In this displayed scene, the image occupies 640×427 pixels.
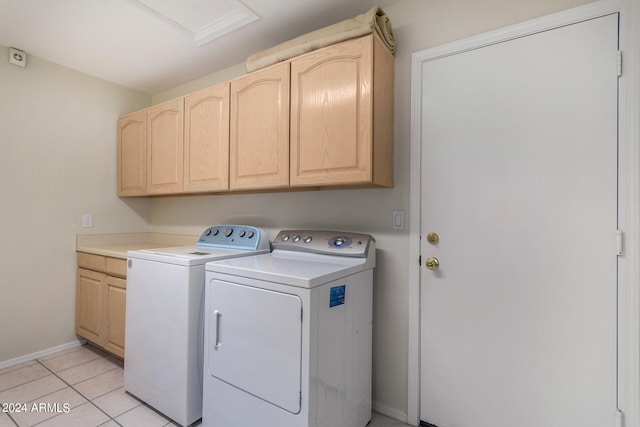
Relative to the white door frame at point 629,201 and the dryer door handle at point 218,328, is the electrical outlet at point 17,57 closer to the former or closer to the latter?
the dryer door handle at point 218,328

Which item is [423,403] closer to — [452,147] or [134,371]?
[452,147]

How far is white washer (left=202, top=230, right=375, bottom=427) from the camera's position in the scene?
1.28 m

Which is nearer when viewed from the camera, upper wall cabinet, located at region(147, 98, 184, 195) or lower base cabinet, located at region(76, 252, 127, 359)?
lower base cabinet, located at region(76, 252, 127, 359)

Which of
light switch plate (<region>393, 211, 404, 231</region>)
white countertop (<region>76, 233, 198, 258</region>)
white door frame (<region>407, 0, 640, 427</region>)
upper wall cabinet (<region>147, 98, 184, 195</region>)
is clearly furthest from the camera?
white countertop (<region>76, 233, 198, 258</region>)

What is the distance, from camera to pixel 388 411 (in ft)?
5.84

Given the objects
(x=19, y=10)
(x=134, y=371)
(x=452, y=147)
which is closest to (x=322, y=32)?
(x=452, y=147)

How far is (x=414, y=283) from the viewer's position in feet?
5.65

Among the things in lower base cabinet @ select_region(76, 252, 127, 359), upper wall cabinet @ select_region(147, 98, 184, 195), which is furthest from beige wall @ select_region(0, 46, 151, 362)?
upper wall cabinet @ select_region(147, 98, 184, 195)

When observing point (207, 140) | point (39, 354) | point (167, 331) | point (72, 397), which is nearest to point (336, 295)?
point (167, 331)

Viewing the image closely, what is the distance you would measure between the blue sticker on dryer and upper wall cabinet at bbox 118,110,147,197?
2229 mm

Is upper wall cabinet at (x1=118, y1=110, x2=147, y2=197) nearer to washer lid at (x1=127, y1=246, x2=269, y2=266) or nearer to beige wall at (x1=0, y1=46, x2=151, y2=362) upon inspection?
beige wall at (x1=0, y1=46, x2=151, y2=362)

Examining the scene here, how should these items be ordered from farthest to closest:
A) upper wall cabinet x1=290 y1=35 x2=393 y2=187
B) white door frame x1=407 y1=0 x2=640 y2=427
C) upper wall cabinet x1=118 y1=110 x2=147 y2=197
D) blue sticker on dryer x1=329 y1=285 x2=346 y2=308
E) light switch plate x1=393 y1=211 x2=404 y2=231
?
1. upper wall cabinet x1=118 y1=110 x2=147 y2=197
2. light switch plate x1=393 y1=211 x2=404 y2=231
3. upper wall cabinet x1=290 y1=35 x2=393 y2=187
4. blue sticker on dryer x1=329 y1=285 x2=346 y2=308
5. white door frame x1=407 y1=0 x2=640 y2=427

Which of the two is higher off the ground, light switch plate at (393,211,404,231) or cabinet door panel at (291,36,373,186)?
cabinet door panel at (291,36,373,186)

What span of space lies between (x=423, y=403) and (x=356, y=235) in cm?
101
